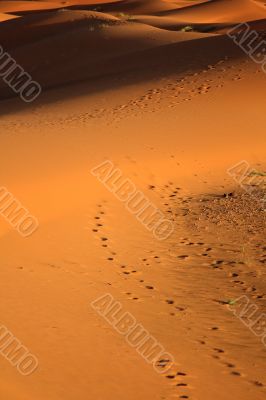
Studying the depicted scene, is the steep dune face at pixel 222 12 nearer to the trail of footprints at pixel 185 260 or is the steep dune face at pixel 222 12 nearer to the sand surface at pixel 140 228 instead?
the sand surface at pixel 140 228

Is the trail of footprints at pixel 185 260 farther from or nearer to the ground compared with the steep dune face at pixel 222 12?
nearer to the ground

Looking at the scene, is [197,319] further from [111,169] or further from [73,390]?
[111,169]

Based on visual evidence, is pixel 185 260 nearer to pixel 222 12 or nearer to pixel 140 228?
pixel 140 228

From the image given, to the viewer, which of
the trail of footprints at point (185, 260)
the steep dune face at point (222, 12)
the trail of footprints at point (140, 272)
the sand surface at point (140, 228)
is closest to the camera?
the trail of footprints at point (140, 272)

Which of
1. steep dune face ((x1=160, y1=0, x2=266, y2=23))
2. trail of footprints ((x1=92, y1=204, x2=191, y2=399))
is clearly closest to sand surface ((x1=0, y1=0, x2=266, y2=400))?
trail of footprints ((x1=92, y1=204, x2=191, y2=399))

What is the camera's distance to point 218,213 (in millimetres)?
8164

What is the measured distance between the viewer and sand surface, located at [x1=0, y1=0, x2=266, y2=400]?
15.6 feet

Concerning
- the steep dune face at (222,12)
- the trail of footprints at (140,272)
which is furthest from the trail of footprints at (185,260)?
the steep dune face at (222,12)

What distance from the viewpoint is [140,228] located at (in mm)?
7742

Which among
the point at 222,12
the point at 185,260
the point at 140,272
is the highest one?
the point at 222,12

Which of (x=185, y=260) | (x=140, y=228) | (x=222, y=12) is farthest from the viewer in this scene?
(x=222, y=12)

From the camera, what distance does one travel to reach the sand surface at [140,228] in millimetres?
4754

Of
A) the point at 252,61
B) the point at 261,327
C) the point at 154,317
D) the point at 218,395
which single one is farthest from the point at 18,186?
the point at 252,61

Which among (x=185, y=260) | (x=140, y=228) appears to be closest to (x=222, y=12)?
(x=140, y=228)
